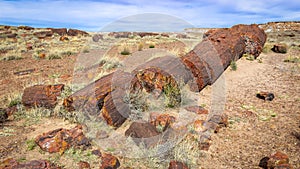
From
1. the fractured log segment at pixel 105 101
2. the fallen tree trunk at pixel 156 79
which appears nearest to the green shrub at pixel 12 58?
the fallen tree trunk at pixel 156 79

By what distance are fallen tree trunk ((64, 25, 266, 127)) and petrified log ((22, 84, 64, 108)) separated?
722 millimetres

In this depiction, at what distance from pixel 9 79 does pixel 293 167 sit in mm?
8818

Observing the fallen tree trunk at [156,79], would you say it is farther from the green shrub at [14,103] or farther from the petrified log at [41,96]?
the green shrub at [14,103]

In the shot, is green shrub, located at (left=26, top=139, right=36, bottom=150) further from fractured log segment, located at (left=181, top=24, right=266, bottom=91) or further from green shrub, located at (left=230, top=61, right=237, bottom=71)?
green shrub, located at (left=230, top=61, right=237, bottom=71)

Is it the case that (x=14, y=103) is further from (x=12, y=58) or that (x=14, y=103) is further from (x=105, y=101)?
(x=12, y=58)

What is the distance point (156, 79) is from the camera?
19.0 feet

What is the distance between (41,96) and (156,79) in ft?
9.22

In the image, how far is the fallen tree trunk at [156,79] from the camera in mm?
4680

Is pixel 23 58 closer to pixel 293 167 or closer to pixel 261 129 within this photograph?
pixel 261 129

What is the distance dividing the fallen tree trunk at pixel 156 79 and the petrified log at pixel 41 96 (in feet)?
→ 2.37

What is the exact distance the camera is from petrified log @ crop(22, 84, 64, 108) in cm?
534

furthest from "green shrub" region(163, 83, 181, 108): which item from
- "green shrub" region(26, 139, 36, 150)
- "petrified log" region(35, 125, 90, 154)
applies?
"green shrub" region(26, 139, 36, 150)

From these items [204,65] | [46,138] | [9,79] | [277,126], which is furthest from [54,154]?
[9,79]

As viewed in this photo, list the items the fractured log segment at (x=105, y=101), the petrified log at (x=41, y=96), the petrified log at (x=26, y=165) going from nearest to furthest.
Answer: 1. the petrified log at (x=26, y=165)
2. the fractured log segment at (x=105, y=101)
3. the petrified log at (x=41, y=96)
